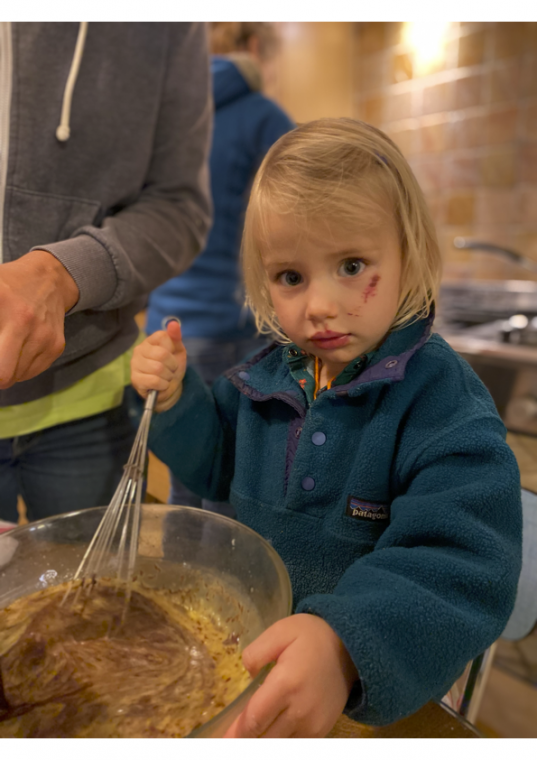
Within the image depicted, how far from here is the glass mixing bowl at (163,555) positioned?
46 centimetres

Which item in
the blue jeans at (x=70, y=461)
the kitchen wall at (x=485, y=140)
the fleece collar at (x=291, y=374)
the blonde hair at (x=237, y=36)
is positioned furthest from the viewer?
the kitchen wall at (x=485, y=140)

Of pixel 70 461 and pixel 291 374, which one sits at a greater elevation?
pixel 291 374

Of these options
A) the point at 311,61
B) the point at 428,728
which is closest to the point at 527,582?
the point at 428,728

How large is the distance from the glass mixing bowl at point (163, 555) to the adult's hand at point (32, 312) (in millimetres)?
138

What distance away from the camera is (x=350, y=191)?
373 millimetres

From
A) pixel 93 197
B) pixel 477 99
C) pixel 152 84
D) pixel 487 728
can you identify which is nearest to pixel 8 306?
pixel 93 197

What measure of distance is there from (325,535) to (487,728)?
94 cm

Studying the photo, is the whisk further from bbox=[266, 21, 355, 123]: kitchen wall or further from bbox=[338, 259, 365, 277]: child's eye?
bbox=[266, 21, 355, 123]: kitchen wall

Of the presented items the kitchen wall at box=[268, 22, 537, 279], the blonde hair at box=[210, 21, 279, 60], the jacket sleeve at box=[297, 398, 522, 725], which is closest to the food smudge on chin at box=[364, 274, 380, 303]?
the jacket sleeve at box=[297, 398, 522, 725]

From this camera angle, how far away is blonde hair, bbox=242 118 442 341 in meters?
0.37

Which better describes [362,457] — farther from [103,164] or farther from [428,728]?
[103,164]

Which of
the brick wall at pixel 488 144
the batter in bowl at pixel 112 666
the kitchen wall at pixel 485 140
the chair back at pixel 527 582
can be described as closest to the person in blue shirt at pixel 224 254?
the batter in bowl at pixel 112 666

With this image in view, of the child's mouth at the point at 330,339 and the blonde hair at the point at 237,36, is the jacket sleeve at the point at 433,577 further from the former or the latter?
the blonde hair at the point at 237,36

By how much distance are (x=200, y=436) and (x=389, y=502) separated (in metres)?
0.19
